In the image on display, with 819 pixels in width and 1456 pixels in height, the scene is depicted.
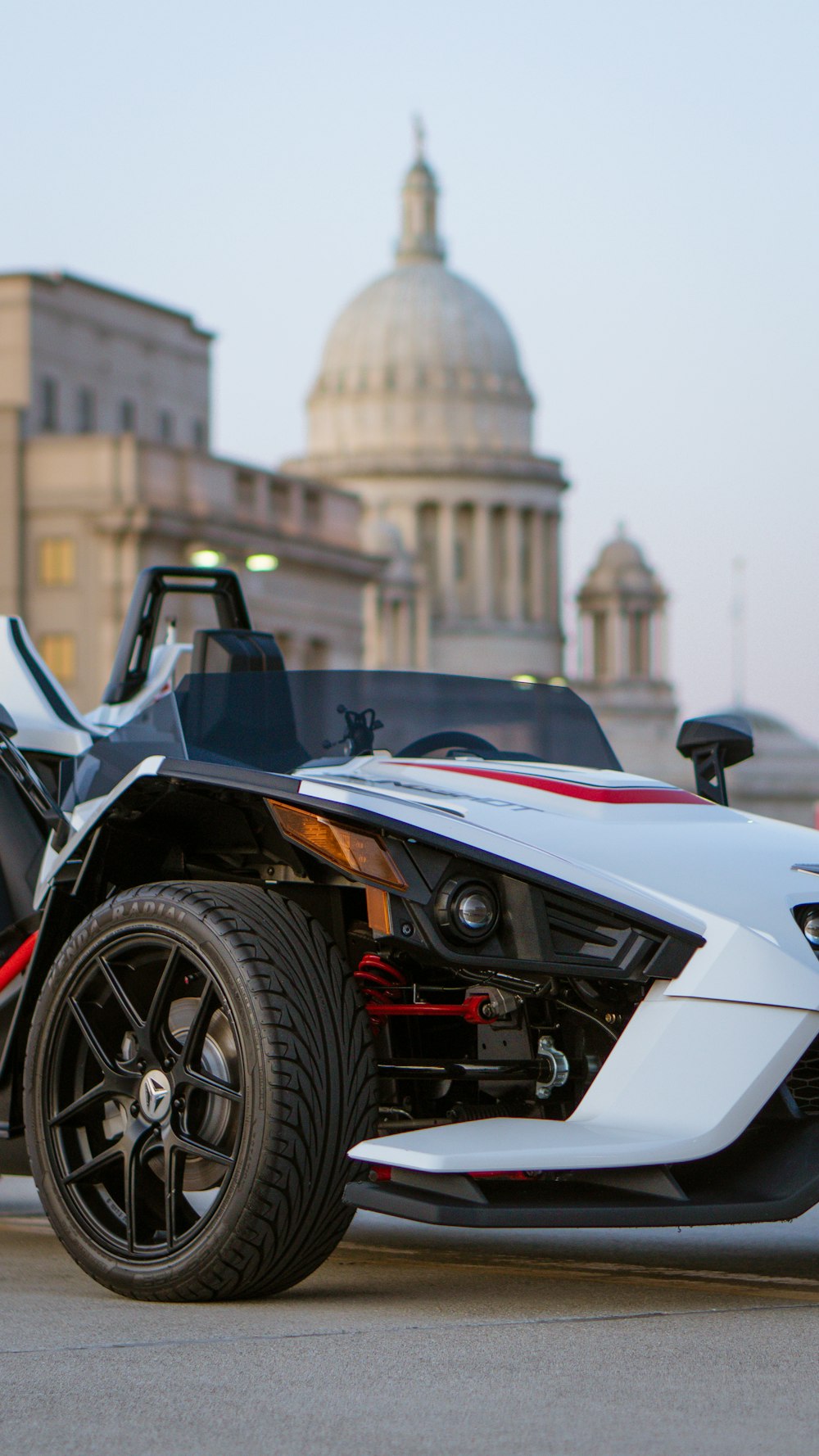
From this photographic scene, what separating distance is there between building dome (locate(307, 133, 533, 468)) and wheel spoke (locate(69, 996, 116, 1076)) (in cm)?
13090

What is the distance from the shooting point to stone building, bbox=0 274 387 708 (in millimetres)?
72562

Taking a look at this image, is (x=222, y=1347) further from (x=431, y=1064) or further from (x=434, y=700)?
(x=434, y=700)

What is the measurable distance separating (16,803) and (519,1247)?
5.26 ft

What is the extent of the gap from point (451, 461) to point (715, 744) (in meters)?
131

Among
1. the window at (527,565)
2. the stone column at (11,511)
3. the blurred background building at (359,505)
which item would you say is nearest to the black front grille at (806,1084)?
the blurred background building at (359,505)

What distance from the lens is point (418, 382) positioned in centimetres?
13625

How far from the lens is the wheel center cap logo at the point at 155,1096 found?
4.54 m

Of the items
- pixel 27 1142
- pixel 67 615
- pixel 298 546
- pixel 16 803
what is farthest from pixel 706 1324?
pixel 298 546

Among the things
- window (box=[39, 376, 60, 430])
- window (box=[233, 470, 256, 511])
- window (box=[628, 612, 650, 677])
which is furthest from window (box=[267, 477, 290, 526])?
window (box=[628, 612, 650, 677])

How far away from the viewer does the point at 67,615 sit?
239ft

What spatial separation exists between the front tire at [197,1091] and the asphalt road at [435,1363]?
12 cm

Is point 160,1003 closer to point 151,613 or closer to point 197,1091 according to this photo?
point 197,1091

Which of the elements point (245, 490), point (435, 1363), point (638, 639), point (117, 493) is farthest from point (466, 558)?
point (435, 1363)

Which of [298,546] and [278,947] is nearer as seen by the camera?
[278,947]
